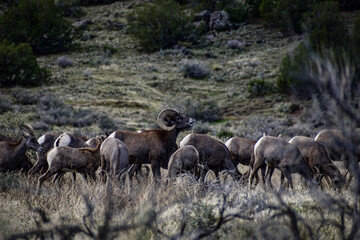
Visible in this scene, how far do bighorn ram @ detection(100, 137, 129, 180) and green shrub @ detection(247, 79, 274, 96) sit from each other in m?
22.8

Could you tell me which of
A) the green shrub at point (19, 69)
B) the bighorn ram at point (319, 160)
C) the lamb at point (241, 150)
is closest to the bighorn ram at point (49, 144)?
the lamb at point (241, 150)

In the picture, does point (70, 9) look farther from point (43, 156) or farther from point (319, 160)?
point (319, 160)

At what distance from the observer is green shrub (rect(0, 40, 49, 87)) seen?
27.3 metres

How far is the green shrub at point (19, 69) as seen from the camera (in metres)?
27.3

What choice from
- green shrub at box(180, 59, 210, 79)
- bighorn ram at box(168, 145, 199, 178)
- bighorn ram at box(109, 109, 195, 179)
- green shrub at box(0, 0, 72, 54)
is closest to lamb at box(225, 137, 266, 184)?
bighorn ram at box(109, 109, 195, 179)

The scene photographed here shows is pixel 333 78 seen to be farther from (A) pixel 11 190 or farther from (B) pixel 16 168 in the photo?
(B) pixel 16 168

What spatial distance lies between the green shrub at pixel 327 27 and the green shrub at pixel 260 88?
14.5 ft

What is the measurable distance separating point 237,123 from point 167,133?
1521 cm

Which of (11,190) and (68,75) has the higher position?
(11,190)

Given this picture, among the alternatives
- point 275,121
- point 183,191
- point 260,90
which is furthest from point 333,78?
point 260,90

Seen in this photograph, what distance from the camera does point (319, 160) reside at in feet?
29.2

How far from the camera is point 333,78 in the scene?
2.93 meters

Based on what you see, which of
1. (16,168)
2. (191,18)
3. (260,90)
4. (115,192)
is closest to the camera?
(115,192)

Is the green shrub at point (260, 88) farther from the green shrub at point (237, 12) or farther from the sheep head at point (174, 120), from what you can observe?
the sheep head at point (174, 120)
